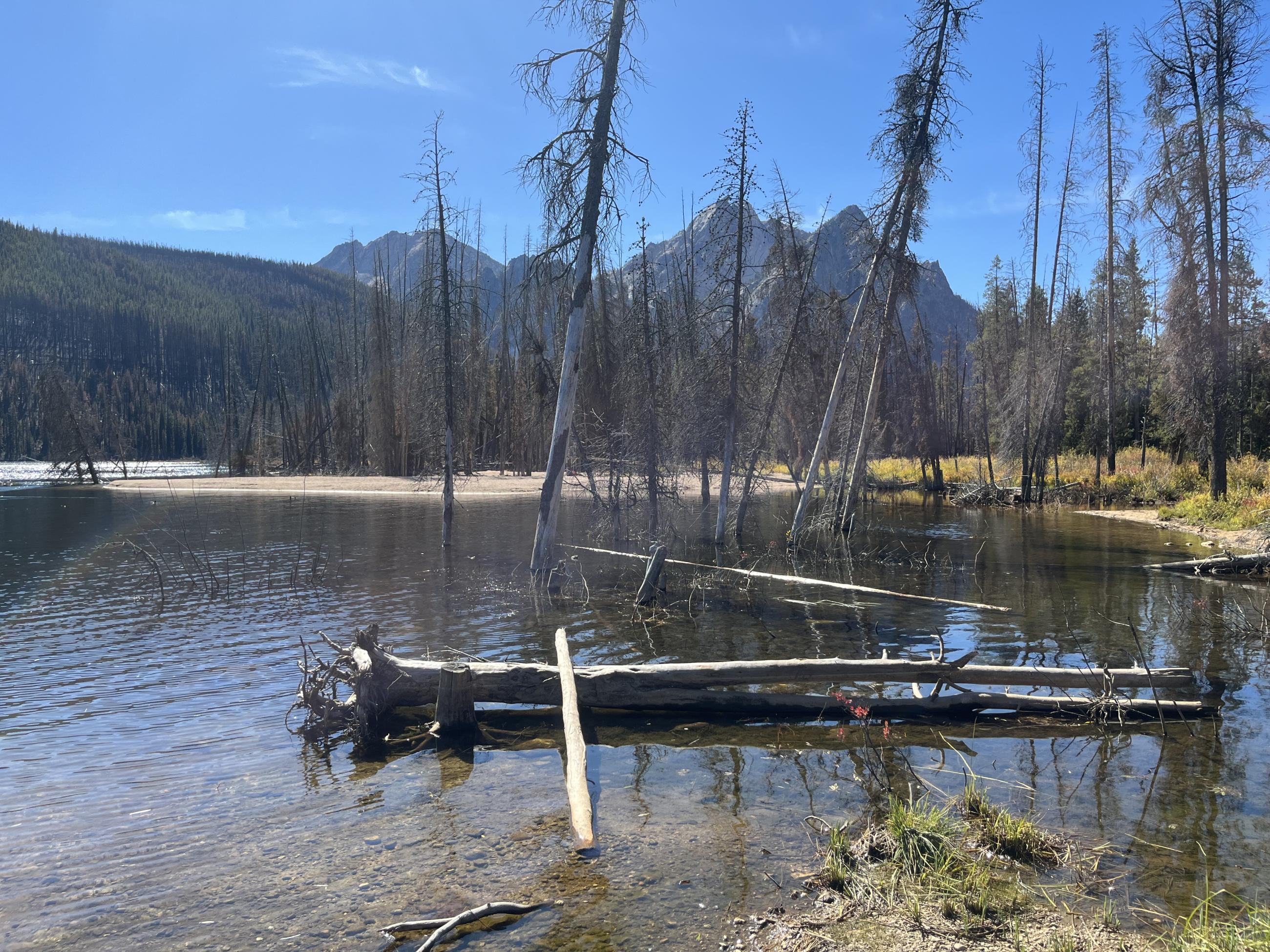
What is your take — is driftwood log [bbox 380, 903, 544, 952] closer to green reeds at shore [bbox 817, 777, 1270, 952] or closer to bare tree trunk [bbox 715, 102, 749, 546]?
green reeds at shore [bbox 817, 777, 1270, 952]

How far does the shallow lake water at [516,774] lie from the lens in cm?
452

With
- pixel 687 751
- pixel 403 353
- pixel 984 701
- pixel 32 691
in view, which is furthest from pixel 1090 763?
pixel 403 353

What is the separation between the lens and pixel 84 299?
134750 millimetres

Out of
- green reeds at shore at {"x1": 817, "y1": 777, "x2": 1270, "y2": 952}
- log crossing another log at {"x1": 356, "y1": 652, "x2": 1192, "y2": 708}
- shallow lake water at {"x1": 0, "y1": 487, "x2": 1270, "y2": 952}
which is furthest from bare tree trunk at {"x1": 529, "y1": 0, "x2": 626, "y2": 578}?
green reeds at shore at {"x1": 817, "y1": 777, "x2": 1270, "y2": 952}

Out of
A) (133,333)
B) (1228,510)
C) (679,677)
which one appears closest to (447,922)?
(679,677)

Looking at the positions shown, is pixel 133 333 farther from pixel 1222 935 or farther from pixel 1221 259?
pixel 1222 935

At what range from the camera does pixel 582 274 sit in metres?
14.4

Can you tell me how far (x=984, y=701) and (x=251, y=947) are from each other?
6.67m

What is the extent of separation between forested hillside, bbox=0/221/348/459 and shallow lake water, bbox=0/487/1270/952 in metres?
79.5

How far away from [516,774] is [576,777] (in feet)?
4.55

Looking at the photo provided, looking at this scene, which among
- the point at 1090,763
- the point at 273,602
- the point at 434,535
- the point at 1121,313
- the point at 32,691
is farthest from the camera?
the point at 1121,313

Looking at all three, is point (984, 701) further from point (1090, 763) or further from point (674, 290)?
point (674, 290)

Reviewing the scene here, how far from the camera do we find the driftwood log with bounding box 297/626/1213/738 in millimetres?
7453

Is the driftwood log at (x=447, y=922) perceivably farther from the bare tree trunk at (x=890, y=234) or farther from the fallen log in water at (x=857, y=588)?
A: the bare tree trunk at (x=890, y=234)
